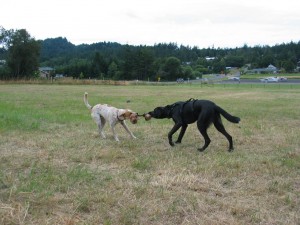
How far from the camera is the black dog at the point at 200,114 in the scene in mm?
7785

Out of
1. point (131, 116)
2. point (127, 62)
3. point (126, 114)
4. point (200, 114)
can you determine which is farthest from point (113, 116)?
point (127, 62)

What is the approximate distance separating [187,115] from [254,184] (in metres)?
3.05

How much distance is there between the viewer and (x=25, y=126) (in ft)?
34.9

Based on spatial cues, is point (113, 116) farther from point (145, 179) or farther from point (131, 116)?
point (145, 179)

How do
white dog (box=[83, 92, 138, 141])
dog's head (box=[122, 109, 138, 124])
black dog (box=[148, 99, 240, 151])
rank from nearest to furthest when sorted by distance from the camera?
1. black dog (box=[148, 99, 240, 151])
2. dog's head (box=[122, 109, 138, 124])
3. white dog (box=[83, 92, 138, 141])

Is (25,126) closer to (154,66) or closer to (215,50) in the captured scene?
(154,66)

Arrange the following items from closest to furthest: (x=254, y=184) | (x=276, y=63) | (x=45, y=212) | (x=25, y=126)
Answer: (x=45, y=212) < (x=254, y=184) < (x=25, y=126) < (x=276, y=63)

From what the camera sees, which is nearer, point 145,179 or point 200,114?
point 145,179

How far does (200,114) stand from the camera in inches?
308

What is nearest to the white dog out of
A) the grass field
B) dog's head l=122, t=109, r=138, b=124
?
dog's head l=122, t=109, r=138, b=124

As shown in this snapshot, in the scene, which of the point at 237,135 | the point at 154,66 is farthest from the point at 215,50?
the point at 237,135

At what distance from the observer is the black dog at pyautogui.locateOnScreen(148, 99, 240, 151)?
7785 millimetres

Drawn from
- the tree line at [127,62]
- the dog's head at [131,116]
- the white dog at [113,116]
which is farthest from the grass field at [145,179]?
the tree line at [127,62]

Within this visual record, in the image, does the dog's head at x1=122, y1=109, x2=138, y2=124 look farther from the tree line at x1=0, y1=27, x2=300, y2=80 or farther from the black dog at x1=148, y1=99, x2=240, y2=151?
the tree line at x1=0, y1=27, x2=300, y2=80
